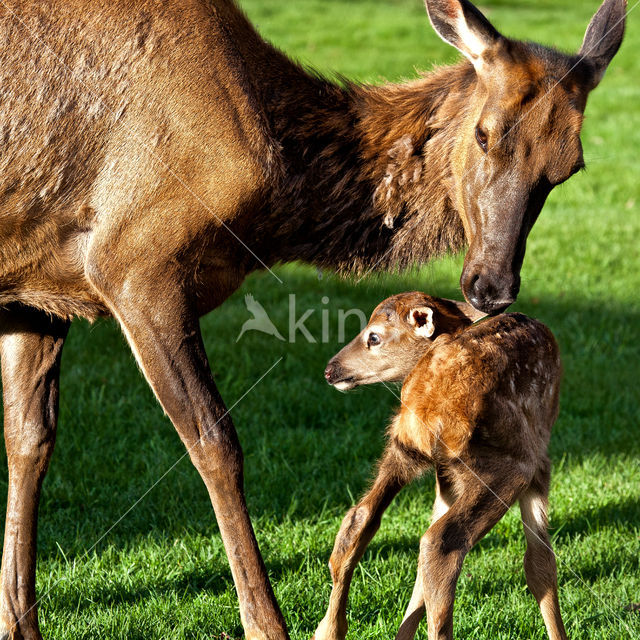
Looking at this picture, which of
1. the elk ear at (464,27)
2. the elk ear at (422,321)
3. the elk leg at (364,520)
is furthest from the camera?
the elk ear at (422,321)

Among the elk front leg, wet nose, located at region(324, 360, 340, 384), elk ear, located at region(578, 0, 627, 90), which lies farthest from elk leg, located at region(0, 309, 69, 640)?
elk ear, located at region(578, 0, 627, 90)

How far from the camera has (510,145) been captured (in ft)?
12.5

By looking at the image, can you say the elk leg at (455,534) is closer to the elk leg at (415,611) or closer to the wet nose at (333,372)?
the elk leg at (415,611)

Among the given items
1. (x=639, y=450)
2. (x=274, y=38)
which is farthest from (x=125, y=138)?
(x=274, y=38)

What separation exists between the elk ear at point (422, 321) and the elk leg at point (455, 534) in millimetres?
708

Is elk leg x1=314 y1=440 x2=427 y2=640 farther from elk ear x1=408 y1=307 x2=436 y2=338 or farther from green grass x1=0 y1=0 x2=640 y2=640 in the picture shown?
elk ear x1=408 y1=307 x2=436 y2=338

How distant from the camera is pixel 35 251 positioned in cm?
385

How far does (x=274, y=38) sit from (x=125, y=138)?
47.3 feet

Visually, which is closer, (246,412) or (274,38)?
(246,412)

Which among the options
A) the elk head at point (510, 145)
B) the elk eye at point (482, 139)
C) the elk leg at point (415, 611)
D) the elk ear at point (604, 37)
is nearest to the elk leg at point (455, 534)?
the elk leg at point (415, 611)

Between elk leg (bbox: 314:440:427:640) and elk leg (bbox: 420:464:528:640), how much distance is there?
0.88 feet

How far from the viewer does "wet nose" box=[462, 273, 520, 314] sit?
3.81 metres

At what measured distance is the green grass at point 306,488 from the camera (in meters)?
4.29

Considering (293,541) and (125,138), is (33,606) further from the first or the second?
(125,138)
